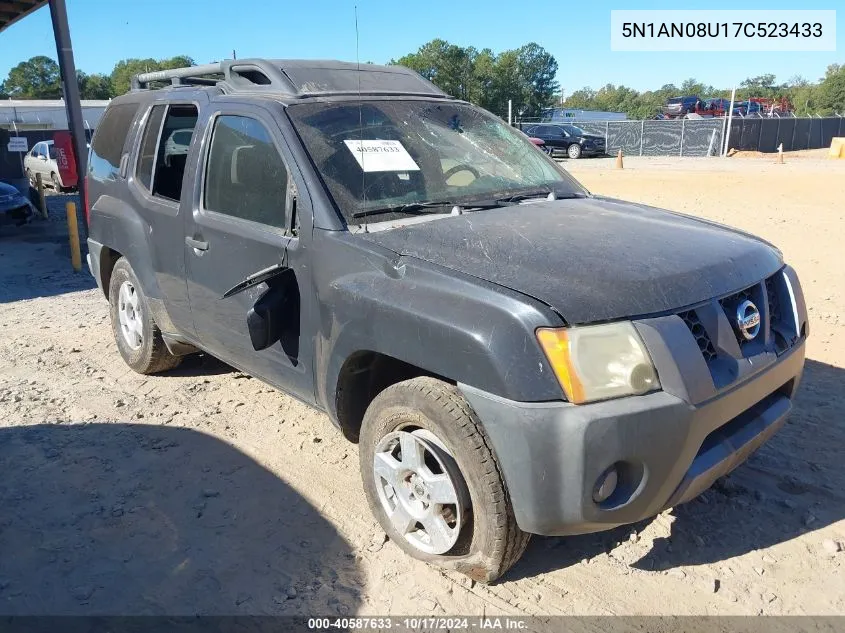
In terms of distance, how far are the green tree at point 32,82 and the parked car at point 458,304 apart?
62263mm

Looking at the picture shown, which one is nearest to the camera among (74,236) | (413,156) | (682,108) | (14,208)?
(413,156)

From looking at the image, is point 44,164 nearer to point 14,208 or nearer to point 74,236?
point 14,208

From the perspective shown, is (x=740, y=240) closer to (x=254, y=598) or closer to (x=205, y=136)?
(x=254, y=598)

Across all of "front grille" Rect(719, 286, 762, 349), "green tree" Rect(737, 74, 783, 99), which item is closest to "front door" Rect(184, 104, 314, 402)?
"front grille" Rect(719, 286, 762, 349)

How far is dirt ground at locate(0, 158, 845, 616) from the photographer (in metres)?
2.77

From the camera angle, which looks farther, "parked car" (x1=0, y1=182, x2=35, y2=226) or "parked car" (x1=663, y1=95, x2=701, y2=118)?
"parked car" (x1=663, y1=95, x2=701, y2=118)

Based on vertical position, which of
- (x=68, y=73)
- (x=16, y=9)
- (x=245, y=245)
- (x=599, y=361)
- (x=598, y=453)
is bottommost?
(x=598, y=453)

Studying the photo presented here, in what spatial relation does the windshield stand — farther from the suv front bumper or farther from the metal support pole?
the metal support pole

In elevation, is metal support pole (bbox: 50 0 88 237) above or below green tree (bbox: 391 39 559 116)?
below

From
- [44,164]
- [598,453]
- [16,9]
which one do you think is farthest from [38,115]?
[598,453]

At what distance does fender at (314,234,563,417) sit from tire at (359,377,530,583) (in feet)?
0.48

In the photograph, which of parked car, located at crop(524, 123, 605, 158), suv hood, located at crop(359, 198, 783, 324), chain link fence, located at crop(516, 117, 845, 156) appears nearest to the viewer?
suv hood, located at crop(359, 198, 783, 324)

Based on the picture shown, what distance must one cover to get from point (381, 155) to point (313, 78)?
82 cm

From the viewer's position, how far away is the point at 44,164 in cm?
2088
